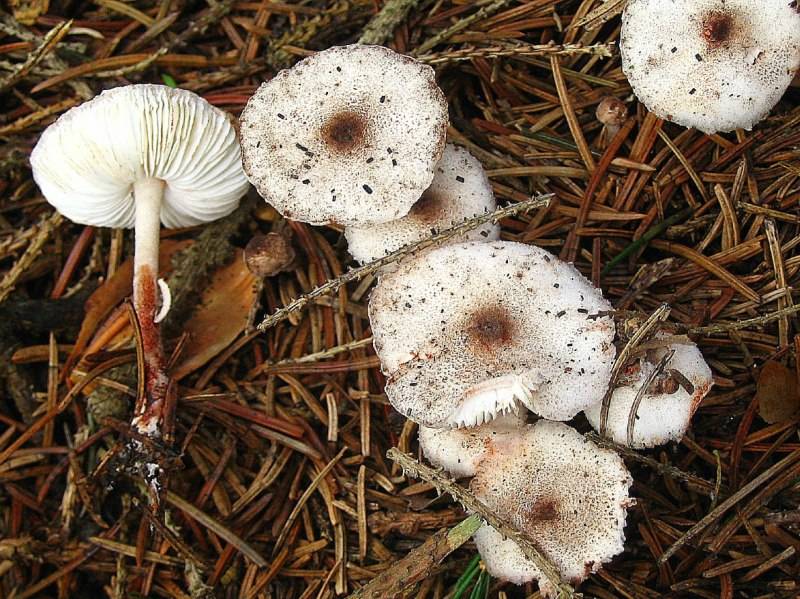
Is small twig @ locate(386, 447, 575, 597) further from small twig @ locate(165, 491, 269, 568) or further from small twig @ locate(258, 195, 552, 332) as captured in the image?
small twig @ locate(165, 491, 269, 568)

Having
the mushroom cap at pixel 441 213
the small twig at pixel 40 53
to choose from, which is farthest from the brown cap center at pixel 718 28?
the small twig at pixel 40 53

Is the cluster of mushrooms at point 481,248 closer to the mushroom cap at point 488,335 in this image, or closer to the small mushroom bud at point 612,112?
the mushroom cap at point 488,335

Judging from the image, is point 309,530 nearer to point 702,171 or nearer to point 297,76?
point 297,76

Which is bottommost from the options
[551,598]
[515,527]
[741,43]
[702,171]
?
[551,598]

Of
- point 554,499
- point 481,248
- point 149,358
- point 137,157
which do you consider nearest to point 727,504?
point 554,499

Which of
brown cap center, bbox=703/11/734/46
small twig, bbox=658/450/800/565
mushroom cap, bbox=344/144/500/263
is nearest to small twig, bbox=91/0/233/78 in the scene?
mushroom cap, bbox=344/144/500/263

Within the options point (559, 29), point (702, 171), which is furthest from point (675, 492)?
point (559, 29)
